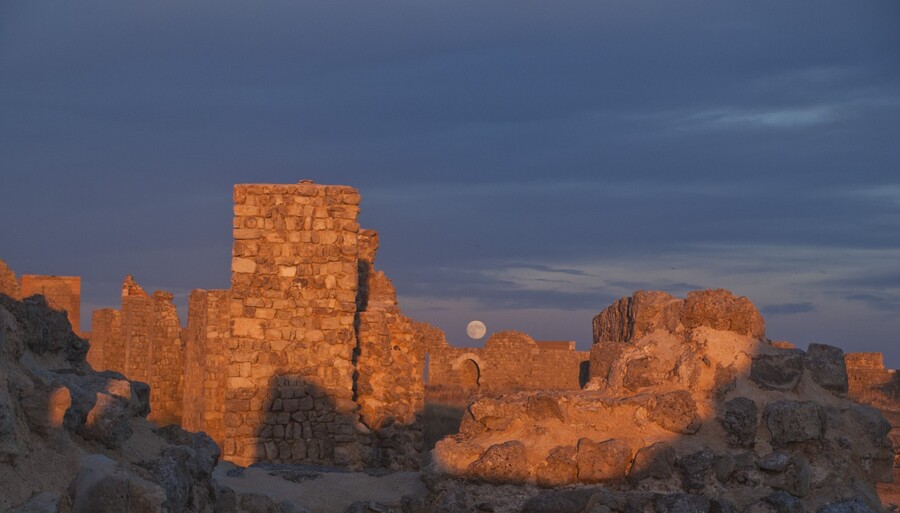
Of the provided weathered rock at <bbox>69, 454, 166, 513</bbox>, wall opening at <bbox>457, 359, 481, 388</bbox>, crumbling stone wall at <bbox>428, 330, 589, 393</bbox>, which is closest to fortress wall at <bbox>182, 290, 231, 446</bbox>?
weathered rock at <bbox>69, 454, 166, 513</bbox>

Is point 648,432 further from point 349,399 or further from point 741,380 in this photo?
point 349,399

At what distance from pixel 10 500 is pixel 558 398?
12.8ft

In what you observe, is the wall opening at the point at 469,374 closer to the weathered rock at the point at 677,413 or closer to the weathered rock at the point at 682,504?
the weathered rock at the point at 677,413

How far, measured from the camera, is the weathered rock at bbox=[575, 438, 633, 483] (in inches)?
251

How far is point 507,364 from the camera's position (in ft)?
112

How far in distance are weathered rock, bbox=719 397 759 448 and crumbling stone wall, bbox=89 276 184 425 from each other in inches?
684

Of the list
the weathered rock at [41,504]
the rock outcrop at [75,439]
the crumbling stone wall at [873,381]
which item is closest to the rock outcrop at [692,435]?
the rock outcrop at [75,439]

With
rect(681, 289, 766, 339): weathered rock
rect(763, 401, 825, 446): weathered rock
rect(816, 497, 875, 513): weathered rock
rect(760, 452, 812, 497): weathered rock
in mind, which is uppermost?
rect(681, 289, 766, 339): weathered rock

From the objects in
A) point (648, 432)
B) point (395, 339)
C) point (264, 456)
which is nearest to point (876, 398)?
point (395, 339)

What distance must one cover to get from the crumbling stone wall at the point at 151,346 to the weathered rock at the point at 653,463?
17.3 meters

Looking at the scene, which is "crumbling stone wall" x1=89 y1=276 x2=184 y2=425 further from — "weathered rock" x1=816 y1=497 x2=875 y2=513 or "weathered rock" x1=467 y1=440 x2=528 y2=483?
"weathered rock" x1=816 y1=497 x2=875 y2=513

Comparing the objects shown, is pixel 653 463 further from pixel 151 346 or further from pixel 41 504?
pixel 151 346

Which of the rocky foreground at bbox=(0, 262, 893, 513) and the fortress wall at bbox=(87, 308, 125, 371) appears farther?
the fortress wall at bbox=(87, 308, 125, 371)

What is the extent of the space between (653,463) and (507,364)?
28048mm
